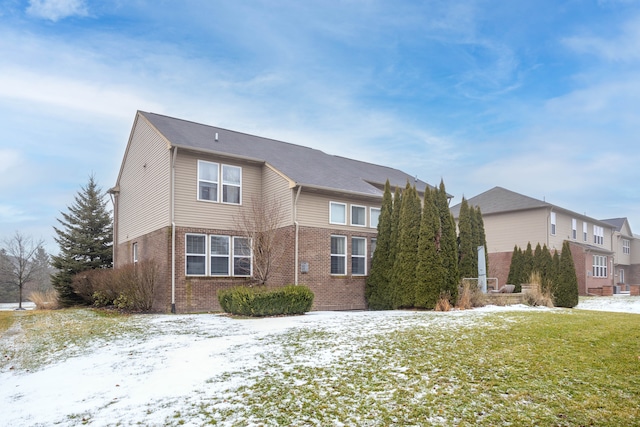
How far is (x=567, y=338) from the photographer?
8266 mm

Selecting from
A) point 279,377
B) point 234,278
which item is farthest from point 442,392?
point 234,278

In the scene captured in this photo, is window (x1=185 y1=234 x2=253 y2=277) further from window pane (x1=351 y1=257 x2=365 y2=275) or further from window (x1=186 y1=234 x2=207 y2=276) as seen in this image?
window pane (x1=351 y1=257 x2=365 y2=275)

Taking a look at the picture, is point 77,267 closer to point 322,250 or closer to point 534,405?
point 322,250

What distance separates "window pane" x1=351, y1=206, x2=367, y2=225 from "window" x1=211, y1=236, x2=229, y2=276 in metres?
5.08

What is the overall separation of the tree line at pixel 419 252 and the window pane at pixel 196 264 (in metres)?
6.42

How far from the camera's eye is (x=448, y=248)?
632 inches

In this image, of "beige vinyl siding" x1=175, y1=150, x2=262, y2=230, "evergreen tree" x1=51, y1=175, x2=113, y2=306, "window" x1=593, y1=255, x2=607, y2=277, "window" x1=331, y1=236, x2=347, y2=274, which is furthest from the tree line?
"window" x1=593, y1=255, x2=607, y2=277

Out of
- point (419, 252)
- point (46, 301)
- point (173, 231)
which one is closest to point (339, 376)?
point (419, 252)

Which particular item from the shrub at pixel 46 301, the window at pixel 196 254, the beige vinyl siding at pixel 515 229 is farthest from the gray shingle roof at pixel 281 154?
the shrub at pixel 46 301

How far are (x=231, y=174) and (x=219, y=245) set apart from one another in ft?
9.05

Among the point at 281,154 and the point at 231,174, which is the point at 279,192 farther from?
the point at 281,154

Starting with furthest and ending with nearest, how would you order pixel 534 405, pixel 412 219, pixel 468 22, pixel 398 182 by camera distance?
pixel 398 182, pixel 412 219, pixel 468 22, pixel 534 405

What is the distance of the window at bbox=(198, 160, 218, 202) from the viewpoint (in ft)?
55.9

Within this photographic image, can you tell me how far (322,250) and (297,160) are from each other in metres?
4.99
